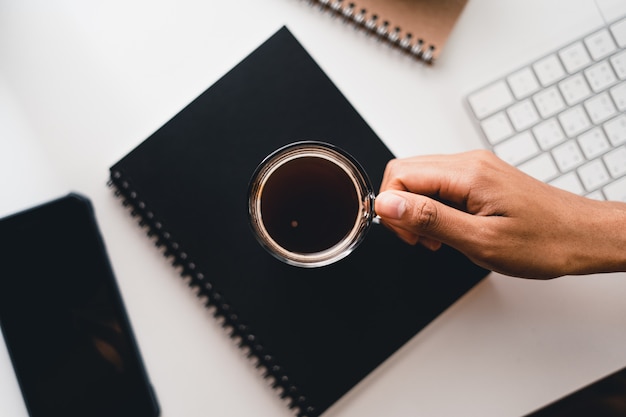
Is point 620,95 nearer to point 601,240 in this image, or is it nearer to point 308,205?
point 601,240

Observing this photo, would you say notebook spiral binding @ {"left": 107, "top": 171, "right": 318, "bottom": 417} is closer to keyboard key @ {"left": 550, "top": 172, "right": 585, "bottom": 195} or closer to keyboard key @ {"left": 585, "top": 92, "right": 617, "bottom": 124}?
keyboard key @ {"left": 550, "top": 172, "right": 585, "bottom": 195}

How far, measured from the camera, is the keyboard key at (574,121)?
0.69 metres

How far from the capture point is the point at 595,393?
38.5 inches

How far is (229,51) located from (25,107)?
0.29 meters

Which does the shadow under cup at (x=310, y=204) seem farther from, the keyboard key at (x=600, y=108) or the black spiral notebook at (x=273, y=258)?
the keyboard key at (x=600, y=108)

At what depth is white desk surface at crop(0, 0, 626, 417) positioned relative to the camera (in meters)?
0.69

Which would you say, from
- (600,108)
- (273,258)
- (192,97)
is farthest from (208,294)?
(600,108)

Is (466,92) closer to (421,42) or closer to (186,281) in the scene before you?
(421,42)

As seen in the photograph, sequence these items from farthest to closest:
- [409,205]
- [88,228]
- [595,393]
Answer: [595,393]
[88,228]
[409,205]

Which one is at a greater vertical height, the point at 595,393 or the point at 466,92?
the point at 466,92

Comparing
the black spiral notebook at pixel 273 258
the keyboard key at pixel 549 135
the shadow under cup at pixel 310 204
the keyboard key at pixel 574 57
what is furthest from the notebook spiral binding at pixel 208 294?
the keyboard key at pixel 574 57

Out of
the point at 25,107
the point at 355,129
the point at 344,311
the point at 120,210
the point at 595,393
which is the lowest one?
the point at 595,393

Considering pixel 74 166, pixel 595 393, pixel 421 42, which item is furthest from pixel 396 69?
pixel 595 393

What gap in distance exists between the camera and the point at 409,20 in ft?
2.32
